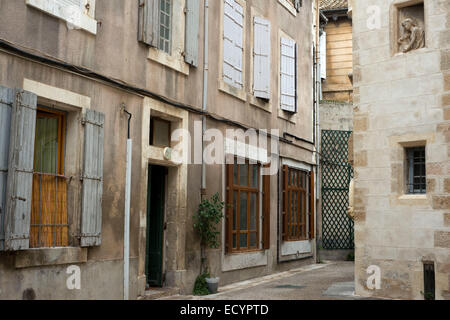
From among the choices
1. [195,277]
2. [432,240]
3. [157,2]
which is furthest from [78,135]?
[432,240]

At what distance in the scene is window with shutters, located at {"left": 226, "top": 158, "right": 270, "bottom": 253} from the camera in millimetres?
10703

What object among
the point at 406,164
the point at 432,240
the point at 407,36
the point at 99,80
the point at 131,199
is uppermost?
the point at 407,36

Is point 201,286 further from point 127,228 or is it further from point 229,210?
point 127,228

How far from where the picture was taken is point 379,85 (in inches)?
359

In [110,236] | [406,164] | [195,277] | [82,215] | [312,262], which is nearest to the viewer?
[82,215]

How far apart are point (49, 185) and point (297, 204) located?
805 centimetres

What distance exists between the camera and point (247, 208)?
11453 mm

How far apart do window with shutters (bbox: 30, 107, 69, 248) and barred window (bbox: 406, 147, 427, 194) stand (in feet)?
17.0

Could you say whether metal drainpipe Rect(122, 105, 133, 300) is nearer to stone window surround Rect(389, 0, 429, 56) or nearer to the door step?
the door step

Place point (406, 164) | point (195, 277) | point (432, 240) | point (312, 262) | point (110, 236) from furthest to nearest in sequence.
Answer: point (312, 262), point (195, 277), point (406, 164), point (432, 240), point (110, 236)

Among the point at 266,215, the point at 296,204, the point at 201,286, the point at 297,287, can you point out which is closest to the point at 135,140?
the point at 201,286

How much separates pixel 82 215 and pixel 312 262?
9048 millimetres

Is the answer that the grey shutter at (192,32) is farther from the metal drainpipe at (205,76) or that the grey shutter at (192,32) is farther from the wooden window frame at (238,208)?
the wooden window frame at (238,208)

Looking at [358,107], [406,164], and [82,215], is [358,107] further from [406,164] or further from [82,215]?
[82,215]
